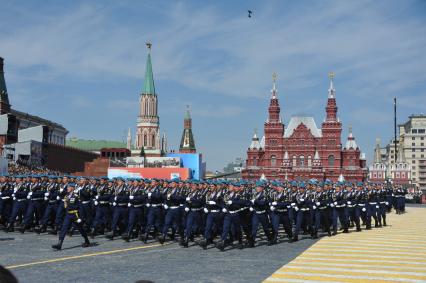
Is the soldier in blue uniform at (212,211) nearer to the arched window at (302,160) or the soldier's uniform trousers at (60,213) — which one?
the soldier's uniform trousers at (60,213)

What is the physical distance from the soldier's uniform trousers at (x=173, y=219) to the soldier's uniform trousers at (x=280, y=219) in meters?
3.19

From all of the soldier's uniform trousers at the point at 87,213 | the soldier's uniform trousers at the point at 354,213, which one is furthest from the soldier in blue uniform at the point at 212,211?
the soldier's uniform trousers at the point at 354,213

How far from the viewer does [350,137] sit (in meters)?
115

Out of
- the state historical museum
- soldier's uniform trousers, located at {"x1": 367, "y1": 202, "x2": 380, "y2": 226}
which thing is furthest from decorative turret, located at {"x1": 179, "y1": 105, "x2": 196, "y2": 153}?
soldier's uniform trousers, located at {"x1": 367, "y1": 202, "x2": 380, "y2": 226}

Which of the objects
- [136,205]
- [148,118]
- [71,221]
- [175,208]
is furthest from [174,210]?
[148,118]

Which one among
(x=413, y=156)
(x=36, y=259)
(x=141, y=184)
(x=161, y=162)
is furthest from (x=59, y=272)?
(x=413, y=156)

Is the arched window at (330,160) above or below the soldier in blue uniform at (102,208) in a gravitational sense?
above

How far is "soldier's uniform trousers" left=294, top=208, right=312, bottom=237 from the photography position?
19.2 meters

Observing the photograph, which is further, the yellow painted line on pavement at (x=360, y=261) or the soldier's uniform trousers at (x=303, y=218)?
the soldier's uniform trousers at (x=303, y=218)

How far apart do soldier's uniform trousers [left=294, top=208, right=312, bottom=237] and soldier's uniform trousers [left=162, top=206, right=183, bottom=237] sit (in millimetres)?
4318

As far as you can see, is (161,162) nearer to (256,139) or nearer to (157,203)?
(256,139)

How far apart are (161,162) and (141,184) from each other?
187ft

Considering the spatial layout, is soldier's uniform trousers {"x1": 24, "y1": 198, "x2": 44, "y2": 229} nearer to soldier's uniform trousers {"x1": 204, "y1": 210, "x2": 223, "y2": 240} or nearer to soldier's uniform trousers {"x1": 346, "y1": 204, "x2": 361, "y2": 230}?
soldier's uniform trousers {"x1": 204, "y1": 210, "x2": 223, "y2": 240}

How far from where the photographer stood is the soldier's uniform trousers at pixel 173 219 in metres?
17.5
